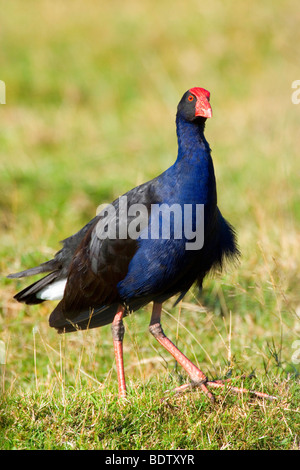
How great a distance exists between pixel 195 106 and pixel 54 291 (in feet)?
4.44

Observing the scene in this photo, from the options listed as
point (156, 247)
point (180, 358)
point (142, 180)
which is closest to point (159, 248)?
point (156, 247)

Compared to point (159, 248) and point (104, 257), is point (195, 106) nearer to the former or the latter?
point (159, 248)

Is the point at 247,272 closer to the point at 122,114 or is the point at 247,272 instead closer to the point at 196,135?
the point at 196,135

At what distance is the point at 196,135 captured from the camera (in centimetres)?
331

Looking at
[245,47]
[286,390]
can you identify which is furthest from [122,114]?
[286,390]

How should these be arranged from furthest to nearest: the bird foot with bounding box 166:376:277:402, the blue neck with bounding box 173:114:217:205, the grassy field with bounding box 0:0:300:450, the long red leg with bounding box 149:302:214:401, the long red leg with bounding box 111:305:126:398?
the long red leg with bounding box 111:305:126:398 → the blue neck with bounding box 173:114:217:205 → the long red leg with bounding box 149:302:214:401 → the bird foot with bounding box 166:376:277:402 → the grassy field with bounding box 0:0:300:450

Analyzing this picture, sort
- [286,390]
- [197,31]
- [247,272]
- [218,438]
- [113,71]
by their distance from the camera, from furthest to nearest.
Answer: [197,31] < [113,71] < [247,272] < [286,390] < [218,438]

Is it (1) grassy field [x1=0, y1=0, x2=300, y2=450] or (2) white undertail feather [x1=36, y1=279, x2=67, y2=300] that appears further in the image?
(2) white undertail feather [x1=36, y1=279, x2=67, y2=300]

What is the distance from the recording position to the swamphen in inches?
123

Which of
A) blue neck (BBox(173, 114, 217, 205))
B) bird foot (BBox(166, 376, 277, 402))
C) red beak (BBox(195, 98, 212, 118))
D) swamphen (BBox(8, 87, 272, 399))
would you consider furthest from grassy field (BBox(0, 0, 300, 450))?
red beak (BBox(195, 98, 212, 118))

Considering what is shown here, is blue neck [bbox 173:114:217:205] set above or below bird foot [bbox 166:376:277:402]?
above

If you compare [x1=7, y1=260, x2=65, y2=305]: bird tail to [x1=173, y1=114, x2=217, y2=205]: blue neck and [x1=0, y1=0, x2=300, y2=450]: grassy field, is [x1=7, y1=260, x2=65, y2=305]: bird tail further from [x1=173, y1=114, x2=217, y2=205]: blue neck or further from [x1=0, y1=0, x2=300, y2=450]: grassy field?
[x1=173, y1=114, x2=217, y2=205]: blue neck

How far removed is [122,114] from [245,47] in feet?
9.13

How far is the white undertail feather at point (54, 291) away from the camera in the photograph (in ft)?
12.3
